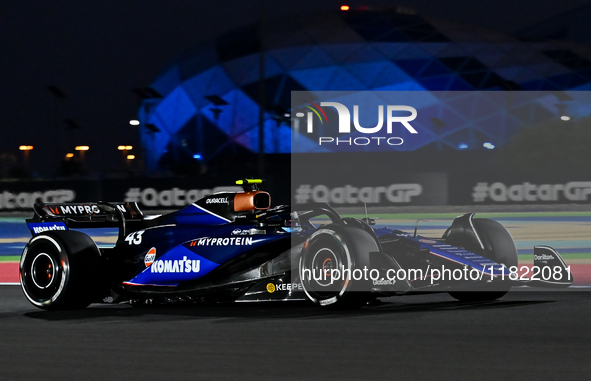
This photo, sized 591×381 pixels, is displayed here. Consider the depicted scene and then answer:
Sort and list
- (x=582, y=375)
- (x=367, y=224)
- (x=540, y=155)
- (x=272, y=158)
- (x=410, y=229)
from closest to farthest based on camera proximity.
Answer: (x=582, y=375)
(x=367, y=224)
(x=410, y=229)
(x=540, y=155)
(x=272, y=158)

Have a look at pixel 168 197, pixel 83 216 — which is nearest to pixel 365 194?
pixel 168 197

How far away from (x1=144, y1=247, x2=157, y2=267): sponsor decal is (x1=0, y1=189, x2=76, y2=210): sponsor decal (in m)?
13.3

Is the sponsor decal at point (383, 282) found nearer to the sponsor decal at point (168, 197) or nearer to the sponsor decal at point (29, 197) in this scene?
the sponsor decal at point (168, 197)

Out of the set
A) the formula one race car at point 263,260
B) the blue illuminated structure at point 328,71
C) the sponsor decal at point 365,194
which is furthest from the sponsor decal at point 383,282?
the blue illuminated structure at point 328,71

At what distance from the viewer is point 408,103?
47125mm

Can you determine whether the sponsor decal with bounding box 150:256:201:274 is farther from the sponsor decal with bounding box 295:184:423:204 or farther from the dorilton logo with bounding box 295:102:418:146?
the dorilton logo with bounding box 295:102:418:146

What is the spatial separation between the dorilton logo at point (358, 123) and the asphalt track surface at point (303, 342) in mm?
29514

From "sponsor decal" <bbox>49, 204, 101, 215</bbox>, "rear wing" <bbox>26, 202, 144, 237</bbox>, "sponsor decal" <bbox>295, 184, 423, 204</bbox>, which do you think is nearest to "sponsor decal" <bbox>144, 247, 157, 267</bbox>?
"rear wing" <bbox>26, 202, 144, 237</bbox>

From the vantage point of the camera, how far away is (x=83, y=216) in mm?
9133

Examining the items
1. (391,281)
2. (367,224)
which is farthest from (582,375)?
(367,224)

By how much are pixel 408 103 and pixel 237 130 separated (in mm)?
9286

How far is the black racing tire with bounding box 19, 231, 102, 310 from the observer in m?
8.21

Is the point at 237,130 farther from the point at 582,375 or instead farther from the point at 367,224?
the point at 582,375

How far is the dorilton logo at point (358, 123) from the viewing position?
39469 mm
